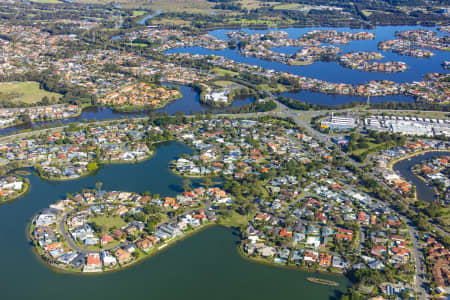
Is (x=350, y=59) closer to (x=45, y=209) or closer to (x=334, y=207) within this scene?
(x=334, y=207)

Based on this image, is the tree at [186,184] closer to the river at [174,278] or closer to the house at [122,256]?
the river at [174,278]

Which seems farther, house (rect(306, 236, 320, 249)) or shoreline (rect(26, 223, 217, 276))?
house (rect(306, 236, 320, 249))

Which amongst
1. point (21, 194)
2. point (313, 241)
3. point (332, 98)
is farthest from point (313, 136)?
point (21, 194)

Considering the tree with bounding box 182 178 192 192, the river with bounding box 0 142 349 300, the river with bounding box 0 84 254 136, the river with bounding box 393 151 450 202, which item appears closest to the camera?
the river with bounding box 0 142 349 300

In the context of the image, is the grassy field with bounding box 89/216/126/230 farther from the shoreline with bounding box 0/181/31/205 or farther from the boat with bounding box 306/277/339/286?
the boat with bounding box 306/277/339/286

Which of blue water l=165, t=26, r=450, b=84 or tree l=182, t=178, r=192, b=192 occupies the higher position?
blue water l=165, t=26, r=450, b=84

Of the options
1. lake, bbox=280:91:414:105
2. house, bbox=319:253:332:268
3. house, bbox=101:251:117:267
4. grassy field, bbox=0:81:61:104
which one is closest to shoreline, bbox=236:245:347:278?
house, bbox=319:253:332:268

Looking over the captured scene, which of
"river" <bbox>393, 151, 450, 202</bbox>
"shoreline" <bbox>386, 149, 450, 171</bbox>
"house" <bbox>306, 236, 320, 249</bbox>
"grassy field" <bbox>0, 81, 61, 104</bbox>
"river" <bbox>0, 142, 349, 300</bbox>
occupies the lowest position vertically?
"river" <bbox>0, 142, 349, 300</bbox>

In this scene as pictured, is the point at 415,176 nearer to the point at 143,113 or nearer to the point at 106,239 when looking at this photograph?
the point at 106,239
